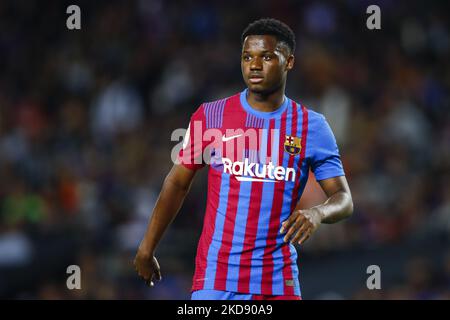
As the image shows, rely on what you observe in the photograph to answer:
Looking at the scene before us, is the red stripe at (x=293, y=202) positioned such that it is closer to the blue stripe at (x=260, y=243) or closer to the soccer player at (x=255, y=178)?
the soccer player at (x=255, y=178)

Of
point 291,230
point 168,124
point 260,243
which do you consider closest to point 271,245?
point 260,243

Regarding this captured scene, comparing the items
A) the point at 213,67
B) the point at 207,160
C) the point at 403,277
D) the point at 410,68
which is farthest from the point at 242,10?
the point at 207,160

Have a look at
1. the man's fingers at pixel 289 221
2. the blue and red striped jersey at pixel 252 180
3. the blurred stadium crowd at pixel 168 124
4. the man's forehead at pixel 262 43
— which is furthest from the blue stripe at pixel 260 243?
the blurred stadium crowd at pixel 168 124

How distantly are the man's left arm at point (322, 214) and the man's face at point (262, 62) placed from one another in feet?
2.12

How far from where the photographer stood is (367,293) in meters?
9.58

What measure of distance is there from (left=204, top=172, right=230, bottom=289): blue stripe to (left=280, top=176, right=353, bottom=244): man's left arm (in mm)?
370

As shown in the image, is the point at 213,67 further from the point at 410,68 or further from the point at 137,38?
the point at 410,68

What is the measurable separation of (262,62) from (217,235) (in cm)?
98

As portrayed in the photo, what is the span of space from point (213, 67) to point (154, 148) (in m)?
1.75

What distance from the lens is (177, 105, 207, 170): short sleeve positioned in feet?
17.7

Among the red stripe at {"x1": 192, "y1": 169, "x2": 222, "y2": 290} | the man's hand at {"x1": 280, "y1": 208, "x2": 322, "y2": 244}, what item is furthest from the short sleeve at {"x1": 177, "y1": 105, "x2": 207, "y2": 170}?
the man's hand at {"x1": 280, "y1": 208, "x2": 322, "y2": 244}

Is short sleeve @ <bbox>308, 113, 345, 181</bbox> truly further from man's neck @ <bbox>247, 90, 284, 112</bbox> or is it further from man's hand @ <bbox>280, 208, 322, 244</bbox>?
man's hand @ <bbox>280, 208, 322, 244</bbox>

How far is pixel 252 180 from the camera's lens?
5.27 metres

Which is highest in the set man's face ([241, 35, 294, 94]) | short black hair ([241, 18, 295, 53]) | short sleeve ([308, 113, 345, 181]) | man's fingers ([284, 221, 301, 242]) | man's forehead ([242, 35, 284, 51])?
short black hair ([241, 18, 295, 53])
